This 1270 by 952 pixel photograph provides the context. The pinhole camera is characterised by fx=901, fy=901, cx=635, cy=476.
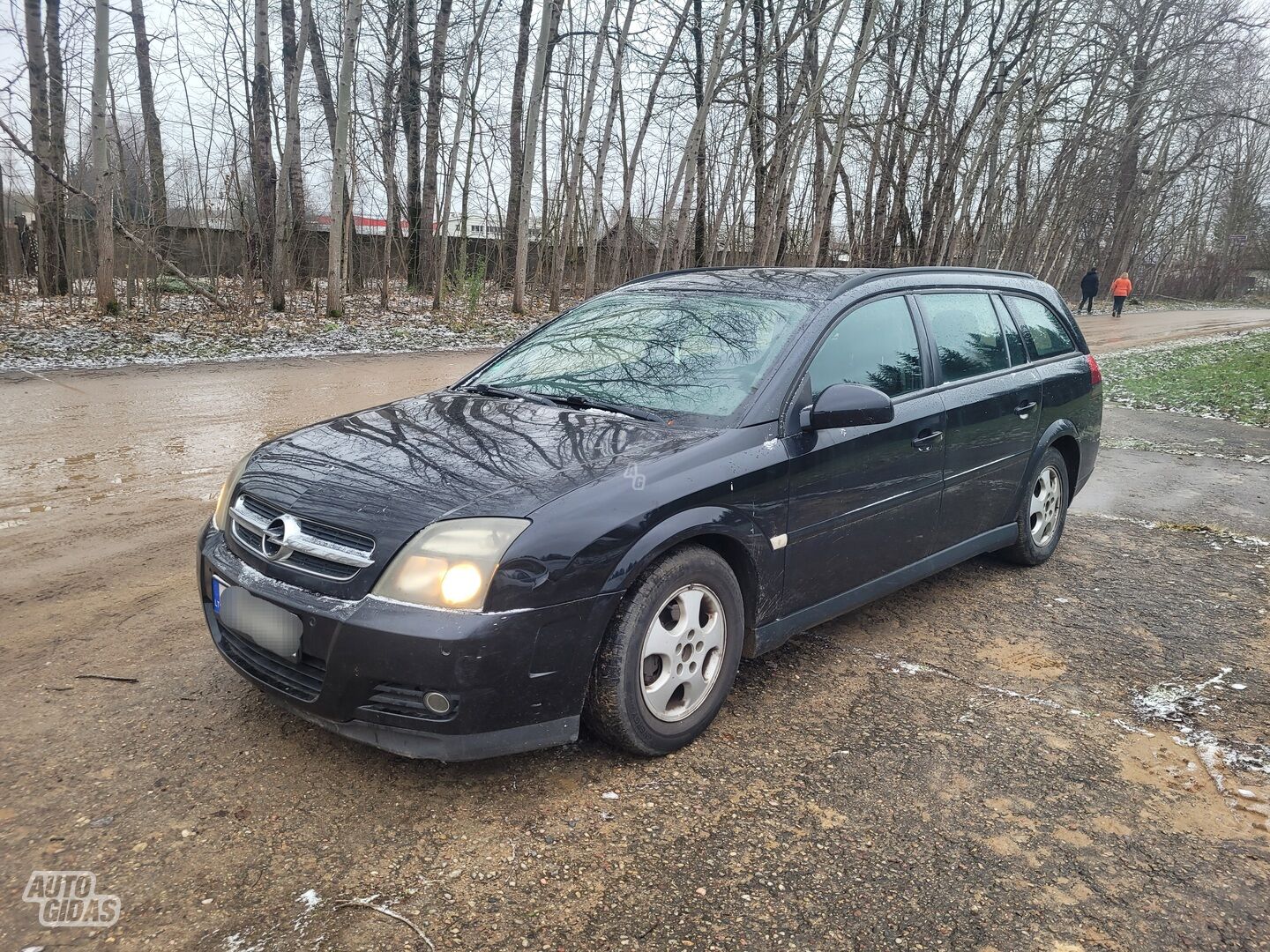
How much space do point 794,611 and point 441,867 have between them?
5.56ft

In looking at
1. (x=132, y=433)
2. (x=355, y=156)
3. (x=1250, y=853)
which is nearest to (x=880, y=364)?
(x=1250, y=853)

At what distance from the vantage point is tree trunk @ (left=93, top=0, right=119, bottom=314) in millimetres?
13977

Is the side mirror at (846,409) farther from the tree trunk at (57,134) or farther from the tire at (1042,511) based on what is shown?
the tree trunk at (57,134)

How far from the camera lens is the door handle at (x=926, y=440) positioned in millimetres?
4027

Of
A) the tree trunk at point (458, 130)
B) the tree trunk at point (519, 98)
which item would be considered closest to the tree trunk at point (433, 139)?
the tree trunk at point (458, 130)

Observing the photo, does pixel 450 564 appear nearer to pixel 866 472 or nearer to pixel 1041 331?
pixel 866 472

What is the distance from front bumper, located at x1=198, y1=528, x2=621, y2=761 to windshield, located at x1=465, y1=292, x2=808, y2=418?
1.09m

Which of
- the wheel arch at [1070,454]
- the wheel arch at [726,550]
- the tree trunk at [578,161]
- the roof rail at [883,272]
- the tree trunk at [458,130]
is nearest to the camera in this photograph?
the wheel arch at [726,550]

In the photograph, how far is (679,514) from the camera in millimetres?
2998

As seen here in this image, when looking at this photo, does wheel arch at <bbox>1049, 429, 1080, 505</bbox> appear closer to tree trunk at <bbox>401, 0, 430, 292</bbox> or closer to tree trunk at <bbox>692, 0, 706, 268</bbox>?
tree trunk at <bbox>692, 0, 706, 268</bbox>

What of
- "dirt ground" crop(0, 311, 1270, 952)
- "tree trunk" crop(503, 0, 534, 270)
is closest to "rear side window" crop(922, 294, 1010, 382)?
"dirt ground" crop(0, 311, 1270, 952)

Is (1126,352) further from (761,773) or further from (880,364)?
(761,773)

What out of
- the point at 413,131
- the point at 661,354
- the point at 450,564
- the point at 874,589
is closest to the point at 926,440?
the point at 874,589

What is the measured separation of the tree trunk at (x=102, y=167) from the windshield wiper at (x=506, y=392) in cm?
1349
